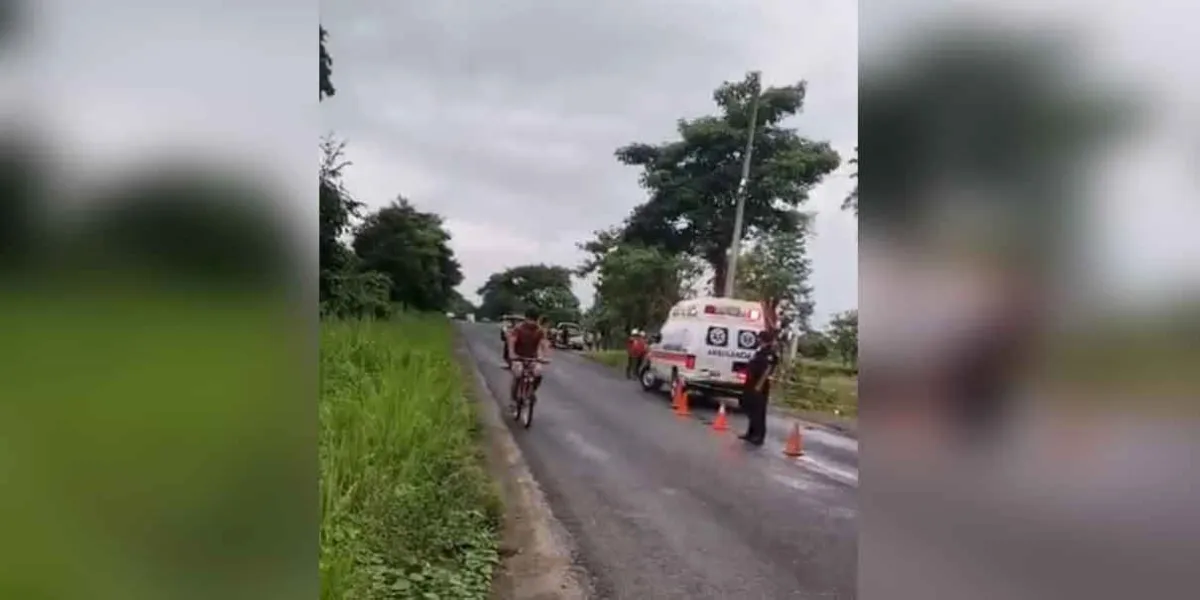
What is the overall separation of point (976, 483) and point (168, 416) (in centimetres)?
143

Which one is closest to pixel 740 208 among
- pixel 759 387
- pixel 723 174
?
pixel 723 174

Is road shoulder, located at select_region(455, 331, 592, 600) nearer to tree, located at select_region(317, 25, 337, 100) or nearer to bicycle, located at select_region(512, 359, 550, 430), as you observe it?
bicycle, located at select_region(512, 359, 550, 430)

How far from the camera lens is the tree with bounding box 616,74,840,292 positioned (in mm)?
1509

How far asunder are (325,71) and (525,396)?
2.69ft

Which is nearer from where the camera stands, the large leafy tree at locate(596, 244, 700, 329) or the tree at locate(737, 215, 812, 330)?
the tree at locate(737, 215, 812, 330)

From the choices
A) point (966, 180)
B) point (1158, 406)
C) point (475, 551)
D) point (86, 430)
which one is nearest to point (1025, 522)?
point (1158, 406)

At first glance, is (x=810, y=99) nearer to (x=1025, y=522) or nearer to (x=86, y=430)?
(x=1025, y=522)

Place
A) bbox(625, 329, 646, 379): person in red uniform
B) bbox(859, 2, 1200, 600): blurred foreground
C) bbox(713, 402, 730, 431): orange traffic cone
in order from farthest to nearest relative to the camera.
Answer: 1. bbox(625, 329, 646, 379): person in red uniform
2. bbox(713, 402, 730, 431): orange traffic cone
3. bbox(859, 2, 1200, 600): blurred foreground

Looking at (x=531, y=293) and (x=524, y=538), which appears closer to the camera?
(x=524, y=538)

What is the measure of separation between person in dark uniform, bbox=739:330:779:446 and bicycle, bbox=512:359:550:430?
0.47 m

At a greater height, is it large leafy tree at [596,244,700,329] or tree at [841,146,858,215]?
tree at [841,146,858,215]

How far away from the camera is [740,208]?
1616 mm

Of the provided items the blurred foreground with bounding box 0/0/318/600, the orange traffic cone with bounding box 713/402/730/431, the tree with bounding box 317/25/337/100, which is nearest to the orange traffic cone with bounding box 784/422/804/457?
the orange traffic cone with bounding box 713/402/730/431

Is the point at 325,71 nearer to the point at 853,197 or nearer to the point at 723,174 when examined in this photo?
the point at 723,174
